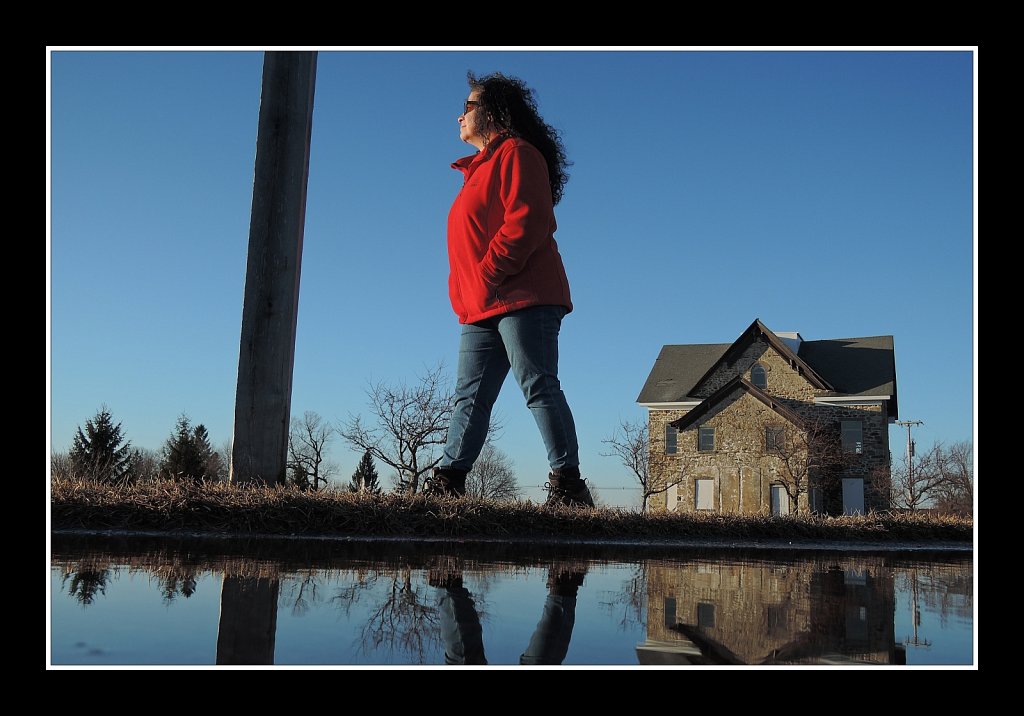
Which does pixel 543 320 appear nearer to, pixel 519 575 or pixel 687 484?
pixel 519 575

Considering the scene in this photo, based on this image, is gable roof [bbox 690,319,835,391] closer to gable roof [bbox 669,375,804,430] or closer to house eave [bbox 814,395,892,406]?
house eave [bbox 814,395,892,406]

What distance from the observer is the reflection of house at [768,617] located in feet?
4.15

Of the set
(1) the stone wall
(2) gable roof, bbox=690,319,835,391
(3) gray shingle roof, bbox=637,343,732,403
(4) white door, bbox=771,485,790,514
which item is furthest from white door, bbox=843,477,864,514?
(3) gray shingle roof, bbox=637,343,732,403

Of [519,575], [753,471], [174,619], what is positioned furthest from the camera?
[753,471]

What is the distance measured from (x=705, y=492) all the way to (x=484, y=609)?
28.5 metres

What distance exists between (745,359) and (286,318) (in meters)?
28.5

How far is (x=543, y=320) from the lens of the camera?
3.64m

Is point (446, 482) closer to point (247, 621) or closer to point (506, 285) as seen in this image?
point (506, 285)

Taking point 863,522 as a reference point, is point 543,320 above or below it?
above

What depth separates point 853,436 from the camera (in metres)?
28.5

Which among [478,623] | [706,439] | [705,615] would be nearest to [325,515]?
[478,623]

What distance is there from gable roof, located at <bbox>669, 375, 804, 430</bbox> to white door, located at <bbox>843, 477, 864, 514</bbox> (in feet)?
9.51

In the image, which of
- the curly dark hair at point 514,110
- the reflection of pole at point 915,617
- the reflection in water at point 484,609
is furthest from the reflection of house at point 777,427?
the reflection in water at point 484,609
